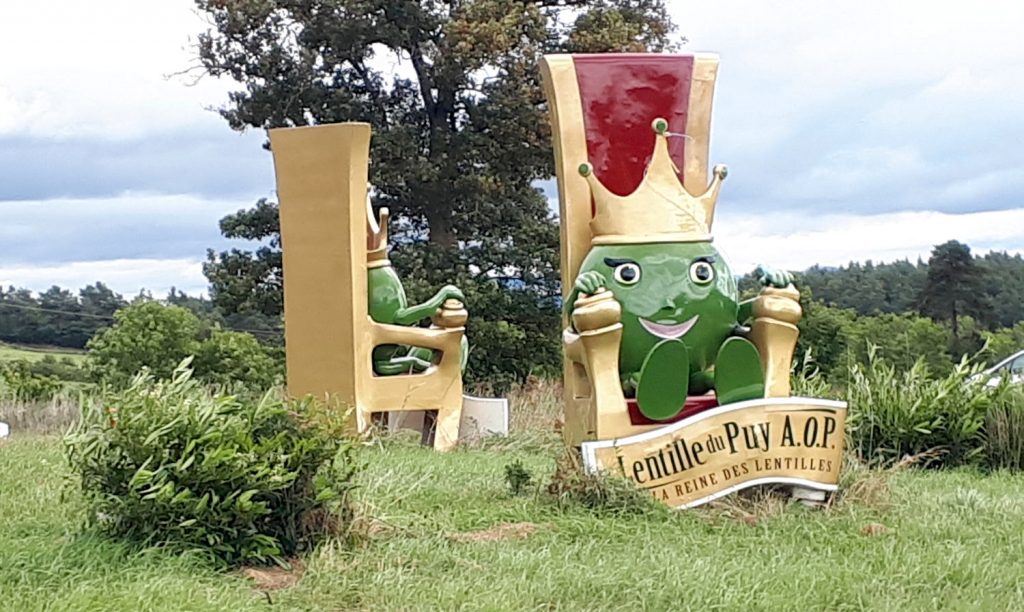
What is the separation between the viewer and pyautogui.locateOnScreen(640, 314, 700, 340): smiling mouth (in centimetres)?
574

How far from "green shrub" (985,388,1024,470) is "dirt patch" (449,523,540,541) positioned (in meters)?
4.20

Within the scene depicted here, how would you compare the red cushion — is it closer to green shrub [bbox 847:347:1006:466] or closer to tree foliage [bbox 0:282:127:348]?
green shrub [bbox 847:347:1006:466]

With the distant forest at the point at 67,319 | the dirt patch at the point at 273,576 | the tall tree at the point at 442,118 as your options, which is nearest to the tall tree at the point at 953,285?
the tall tree at the point at 442,118

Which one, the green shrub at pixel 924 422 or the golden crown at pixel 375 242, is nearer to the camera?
the green shrub at pixel 924 422

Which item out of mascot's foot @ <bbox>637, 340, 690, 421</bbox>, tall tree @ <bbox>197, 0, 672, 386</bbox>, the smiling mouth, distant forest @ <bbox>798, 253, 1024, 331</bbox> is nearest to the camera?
mascot's foot @ <bbox>637, 340, 690, 421</bbox>

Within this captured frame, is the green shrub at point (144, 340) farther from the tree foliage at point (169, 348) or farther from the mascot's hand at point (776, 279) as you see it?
the mascot's hand at point (776, 279)

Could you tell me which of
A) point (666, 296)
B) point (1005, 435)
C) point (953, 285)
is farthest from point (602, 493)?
point (953, 285)

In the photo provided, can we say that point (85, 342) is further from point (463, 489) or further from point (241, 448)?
point (241, 448)

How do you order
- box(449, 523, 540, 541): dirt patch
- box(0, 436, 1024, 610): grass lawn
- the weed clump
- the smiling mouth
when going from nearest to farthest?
box(0, 436, 1024, 610): grass lawn → box(449, 523, 540, 541): dirt patch → the weed clump → the smiling mouth

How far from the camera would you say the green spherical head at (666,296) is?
574 cm

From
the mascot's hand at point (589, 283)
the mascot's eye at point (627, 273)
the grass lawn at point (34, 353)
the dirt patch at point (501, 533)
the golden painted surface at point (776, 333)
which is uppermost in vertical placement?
the mascot's eye at point (627, 273)

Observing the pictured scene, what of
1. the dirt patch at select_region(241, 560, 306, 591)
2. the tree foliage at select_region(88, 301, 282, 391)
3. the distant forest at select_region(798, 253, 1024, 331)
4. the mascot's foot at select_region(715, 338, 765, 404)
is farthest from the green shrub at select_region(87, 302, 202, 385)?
the dirt patch at select_region(241, 560, 306, 591)

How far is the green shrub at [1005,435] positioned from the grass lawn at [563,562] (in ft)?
6.85

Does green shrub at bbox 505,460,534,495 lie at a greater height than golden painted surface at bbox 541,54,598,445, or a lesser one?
lesser
